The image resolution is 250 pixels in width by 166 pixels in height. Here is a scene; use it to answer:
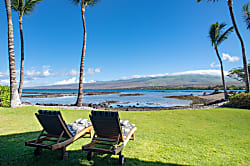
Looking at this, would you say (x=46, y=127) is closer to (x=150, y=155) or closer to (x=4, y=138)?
(x=4, y=138)

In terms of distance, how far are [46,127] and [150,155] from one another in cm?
256

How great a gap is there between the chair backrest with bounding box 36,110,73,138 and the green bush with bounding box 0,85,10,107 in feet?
28.9

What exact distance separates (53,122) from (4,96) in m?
9.49

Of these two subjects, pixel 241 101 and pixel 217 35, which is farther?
pixel 217 35

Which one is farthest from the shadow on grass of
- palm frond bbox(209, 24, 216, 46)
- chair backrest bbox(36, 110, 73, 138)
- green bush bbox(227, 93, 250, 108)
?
palm frond bbox(209, 24, 216, 46)

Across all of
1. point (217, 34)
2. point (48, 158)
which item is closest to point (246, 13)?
point (217, 34)

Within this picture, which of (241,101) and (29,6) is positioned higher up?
(29,6)

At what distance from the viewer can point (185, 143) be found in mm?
4117

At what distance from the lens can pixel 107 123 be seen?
330 centimetres

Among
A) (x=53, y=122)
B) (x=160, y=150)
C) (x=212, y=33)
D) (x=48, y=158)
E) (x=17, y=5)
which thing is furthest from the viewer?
(x=212, y=33)

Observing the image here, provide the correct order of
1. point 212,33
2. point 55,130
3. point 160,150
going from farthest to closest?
point 212,33, point 160,150, point 55,130

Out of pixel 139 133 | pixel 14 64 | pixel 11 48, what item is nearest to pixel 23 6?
pixel 11 48

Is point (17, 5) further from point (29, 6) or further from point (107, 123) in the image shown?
point (107, 123)

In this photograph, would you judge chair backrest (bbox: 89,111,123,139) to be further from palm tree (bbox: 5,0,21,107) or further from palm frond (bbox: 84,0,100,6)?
palm frond (bbox: 84,0,100,6)
